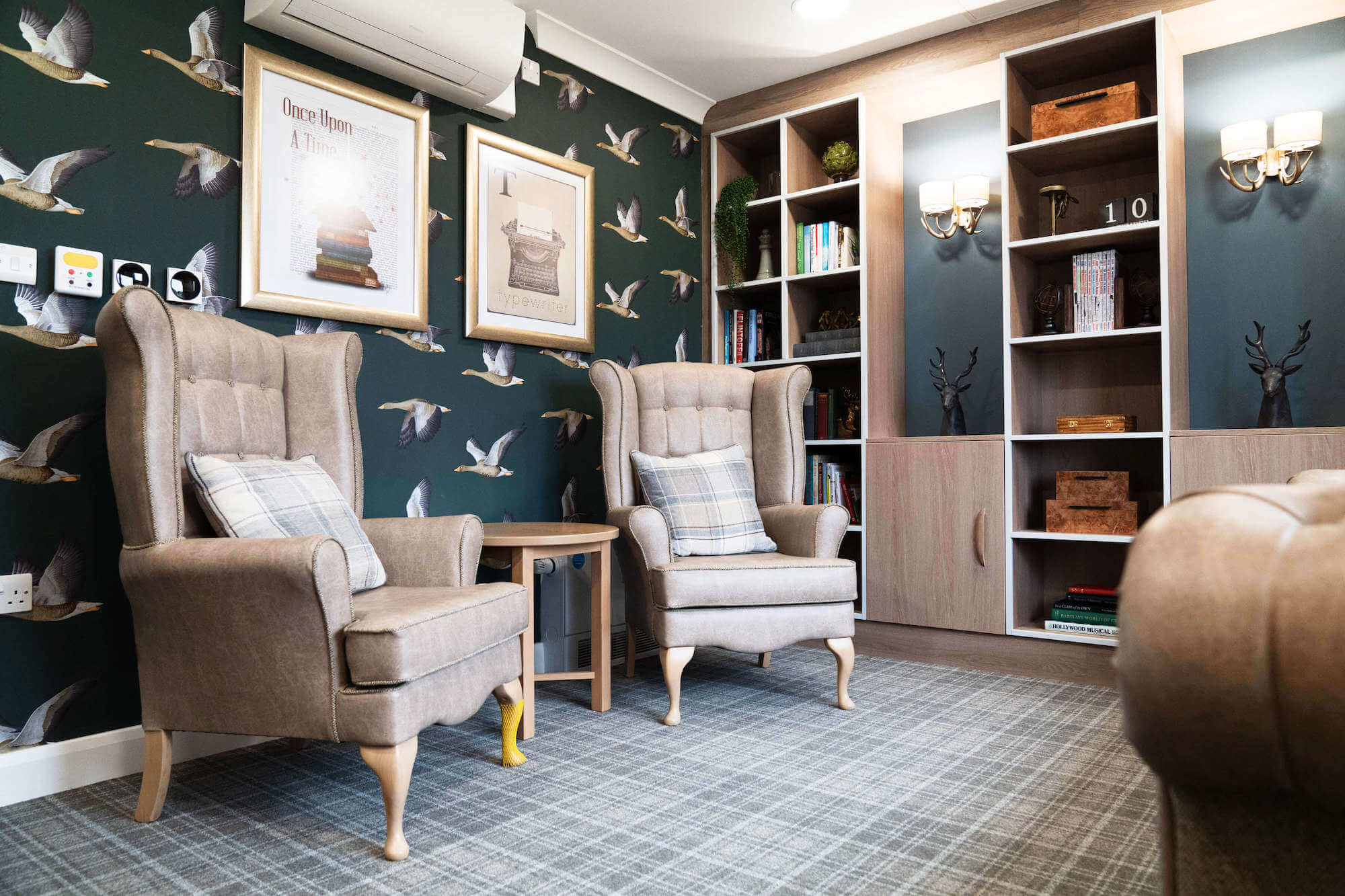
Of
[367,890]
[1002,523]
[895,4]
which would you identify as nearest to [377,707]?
[367,890]

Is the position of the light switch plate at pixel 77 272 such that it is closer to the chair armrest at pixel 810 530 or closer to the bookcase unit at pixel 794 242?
the chair armrest at pixel 810 530

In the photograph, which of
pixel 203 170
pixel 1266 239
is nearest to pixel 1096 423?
pixel 1266 239

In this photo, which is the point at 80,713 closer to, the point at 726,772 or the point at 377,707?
the point at 377,707

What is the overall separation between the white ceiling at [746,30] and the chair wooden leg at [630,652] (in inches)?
92.4

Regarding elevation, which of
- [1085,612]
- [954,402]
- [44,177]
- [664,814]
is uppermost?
[44,177]

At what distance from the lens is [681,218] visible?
4.20 m

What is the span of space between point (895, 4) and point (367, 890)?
3.38 metres

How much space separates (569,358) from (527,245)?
49cm

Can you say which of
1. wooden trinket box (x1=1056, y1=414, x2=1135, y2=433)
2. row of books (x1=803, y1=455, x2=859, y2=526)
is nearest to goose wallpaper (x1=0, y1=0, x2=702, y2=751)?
row of books (x1=803, y1=455, x2=859, y2=526)

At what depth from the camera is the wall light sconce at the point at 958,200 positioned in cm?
356

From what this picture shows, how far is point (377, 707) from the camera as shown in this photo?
173 centimetres

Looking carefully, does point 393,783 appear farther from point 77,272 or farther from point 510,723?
point 77,272

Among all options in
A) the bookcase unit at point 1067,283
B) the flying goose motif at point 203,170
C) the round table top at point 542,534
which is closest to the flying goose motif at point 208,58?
the flying goose motif at point 203,170

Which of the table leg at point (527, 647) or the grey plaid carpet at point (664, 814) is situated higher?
the table leg at point (527, 647)
